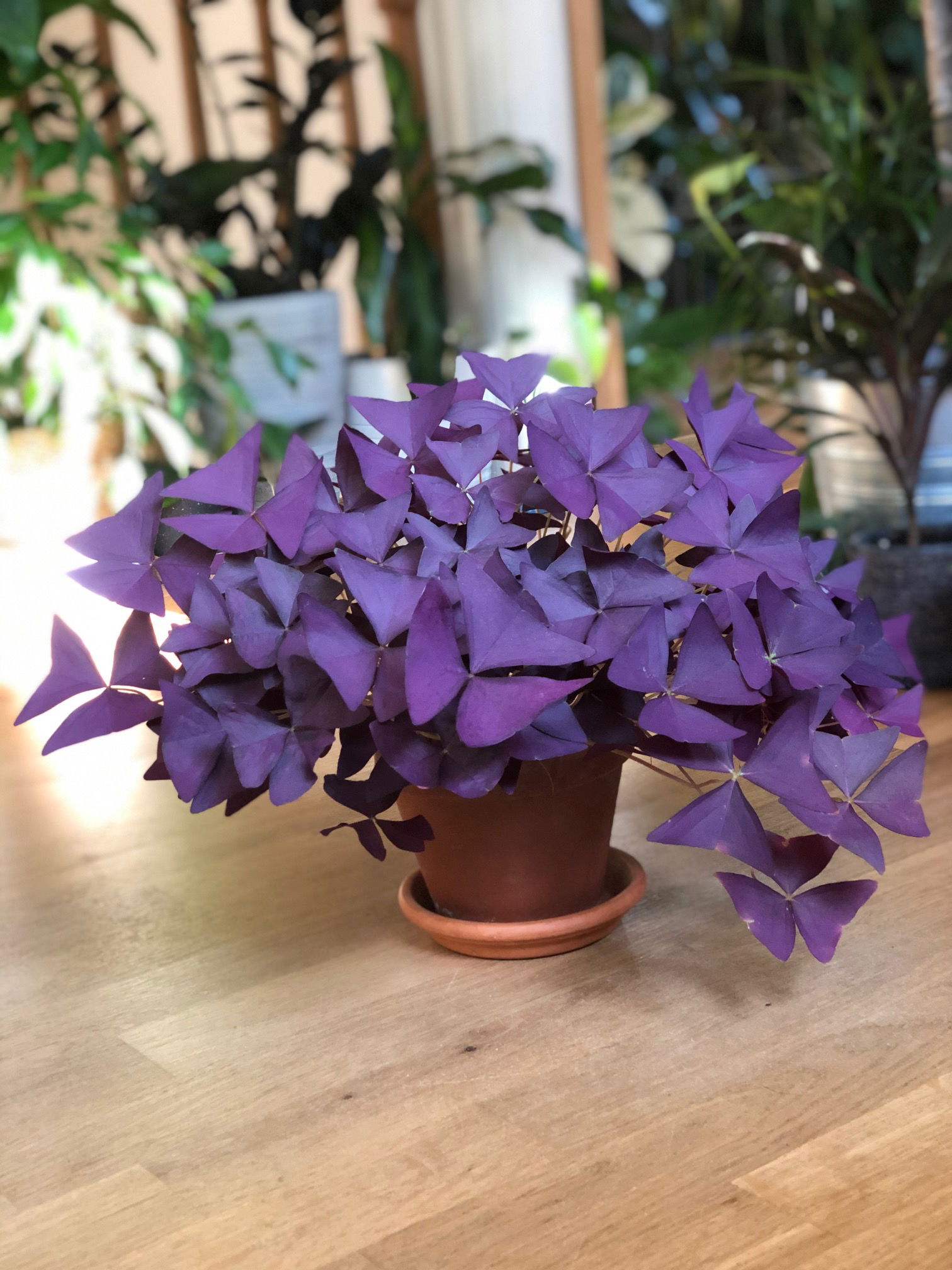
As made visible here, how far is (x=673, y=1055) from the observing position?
1.67ft

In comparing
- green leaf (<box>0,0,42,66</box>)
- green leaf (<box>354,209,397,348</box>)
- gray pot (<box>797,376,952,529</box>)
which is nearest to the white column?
green leaf (<box>354,209,397,348</box>)

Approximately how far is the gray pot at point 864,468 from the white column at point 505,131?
123 centimetres

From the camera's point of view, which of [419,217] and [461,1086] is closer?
[461,1086]

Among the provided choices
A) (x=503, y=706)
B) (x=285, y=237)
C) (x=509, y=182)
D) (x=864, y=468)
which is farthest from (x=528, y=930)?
(x=285, y=237)

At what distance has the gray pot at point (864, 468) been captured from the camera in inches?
63.2

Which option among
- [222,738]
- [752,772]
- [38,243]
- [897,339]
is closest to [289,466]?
[222,738]

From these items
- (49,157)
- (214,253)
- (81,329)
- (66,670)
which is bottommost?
(66,670)

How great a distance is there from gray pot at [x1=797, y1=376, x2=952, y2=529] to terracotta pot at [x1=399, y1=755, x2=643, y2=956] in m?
0.99

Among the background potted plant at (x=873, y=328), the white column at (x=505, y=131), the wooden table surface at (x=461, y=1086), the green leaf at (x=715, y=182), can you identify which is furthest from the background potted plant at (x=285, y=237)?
the wooden table surface at (x=461, y=1086)

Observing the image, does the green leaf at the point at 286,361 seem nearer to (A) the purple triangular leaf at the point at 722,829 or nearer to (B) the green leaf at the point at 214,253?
(B) the green leaf at the point at 214,253

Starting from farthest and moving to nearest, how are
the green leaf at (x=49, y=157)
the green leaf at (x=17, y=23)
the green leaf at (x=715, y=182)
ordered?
the green leaf at (x=49, y=157) → the green leaf at (x=17, y=23) → the green leaf at (x=715, y=182)

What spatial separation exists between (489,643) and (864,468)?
51.7 inches

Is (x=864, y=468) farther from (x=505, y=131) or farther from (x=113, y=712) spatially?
(x=505, y=131)

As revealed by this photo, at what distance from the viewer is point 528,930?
1.94ft
